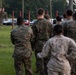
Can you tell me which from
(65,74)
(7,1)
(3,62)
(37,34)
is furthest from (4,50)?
(7,1)

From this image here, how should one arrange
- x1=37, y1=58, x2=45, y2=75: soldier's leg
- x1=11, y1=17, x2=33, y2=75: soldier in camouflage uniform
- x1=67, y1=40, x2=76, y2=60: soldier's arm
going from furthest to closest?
x1=37, y1=58, x2=45, y2=75: soldier's leg → x1=11, y1=17, x2=33, y2=75: soldier in camouflage uniform → x1=67, y1=40, x2=76, y2=60: soldier's arm

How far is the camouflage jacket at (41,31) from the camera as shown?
42.8 feet

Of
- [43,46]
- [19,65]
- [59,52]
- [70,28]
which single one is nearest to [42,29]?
[70,28]

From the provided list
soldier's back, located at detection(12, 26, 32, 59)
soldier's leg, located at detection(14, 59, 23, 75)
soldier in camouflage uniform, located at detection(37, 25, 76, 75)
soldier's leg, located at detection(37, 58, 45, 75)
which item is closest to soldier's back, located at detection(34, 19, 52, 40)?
soldier's leg, located at detection(37, 58, 45, 75)

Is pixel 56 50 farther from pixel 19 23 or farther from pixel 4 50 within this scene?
pixel 4 50

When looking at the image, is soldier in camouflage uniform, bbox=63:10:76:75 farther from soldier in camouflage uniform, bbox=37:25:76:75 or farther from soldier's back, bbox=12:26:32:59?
soldier in camouflage uniform, bbox=37:25:76:75

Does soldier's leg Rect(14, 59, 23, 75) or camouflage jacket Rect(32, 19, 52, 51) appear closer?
soldier's leg Rect(14, 59, 23, 75)

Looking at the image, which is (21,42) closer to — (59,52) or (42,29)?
(42,29)

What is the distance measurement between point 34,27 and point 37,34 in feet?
0.78

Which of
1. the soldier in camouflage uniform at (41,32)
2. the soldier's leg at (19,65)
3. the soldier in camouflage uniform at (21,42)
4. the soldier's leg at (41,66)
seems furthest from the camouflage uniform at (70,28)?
the soldier's leg at (19,65)

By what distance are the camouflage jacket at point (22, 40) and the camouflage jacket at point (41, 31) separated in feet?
2.19

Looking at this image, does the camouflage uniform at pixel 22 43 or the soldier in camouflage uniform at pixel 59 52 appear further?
the camouflage uniform at pixel 22 43

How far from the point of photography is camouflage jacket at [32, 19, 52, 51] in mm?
13047

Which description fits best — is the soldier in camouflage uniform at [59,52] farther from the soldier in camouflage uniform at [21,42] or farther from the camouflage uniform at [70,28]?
the camouflage uniform at [70,28]
